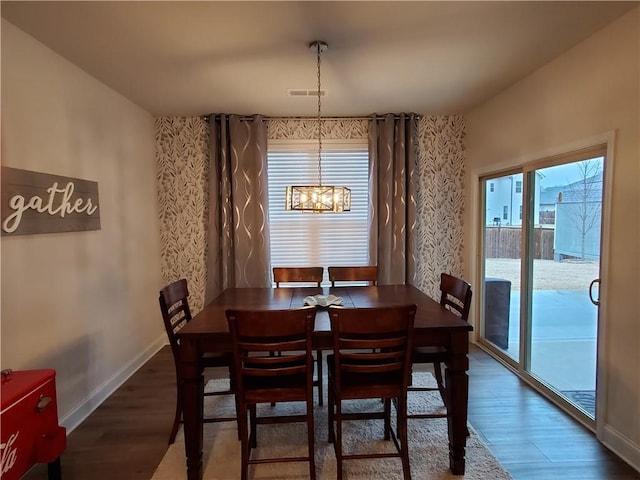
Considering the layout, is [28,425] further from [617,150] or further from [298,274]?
[617,150]

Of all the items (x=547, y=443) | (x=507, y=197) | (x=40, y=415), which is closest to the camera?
(x=40, y=415)

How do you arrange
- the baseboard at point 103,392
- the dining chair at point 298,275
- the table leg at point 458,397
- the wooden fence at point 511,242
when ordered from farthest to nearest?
1. the dining chair at point 298,275
2. the wooden fence at point 511,242
3. the baseboard at point 103,392
4. the table leg at point 458,397

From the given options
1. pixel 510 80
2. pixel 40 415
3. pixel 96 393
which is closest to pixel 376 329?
pixel 40 415

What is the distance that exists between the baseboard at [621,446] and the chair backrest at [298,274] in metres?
2.28

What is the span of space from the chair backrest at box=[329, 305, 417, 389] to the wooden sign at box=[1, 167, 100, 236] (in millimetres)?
1917

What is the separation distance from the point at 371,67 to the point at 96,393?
340 cm

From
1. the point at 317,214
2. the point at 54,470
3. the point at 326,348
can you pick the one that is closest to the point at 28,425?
the point at 54,470

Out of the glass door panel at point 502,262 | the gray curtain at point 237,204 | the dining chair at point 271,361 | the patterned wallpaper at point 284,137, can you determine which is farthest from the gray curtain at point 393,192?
the dining chair at point 271,361

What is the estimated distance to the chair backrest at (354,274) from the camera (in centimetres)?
336

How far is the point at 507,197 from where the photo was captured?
11.8 ft

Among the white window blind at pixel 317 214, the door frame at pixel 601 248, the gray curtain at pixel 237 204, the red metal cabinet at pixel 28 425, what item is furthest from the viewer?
the white window blind at pixel 317 214

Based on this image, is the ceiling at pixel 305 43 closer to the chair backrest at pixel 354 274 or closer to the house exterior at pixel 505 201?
the house exterior at pixel 505 201

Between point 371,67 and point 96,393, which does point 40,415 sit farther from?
point 371,67

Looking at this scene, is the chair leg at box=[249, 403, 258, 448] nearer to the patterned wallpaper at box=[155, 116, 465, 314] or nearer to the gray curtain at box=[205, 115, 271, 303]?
the gray curtain at box=[205, 115, 271, 303]
